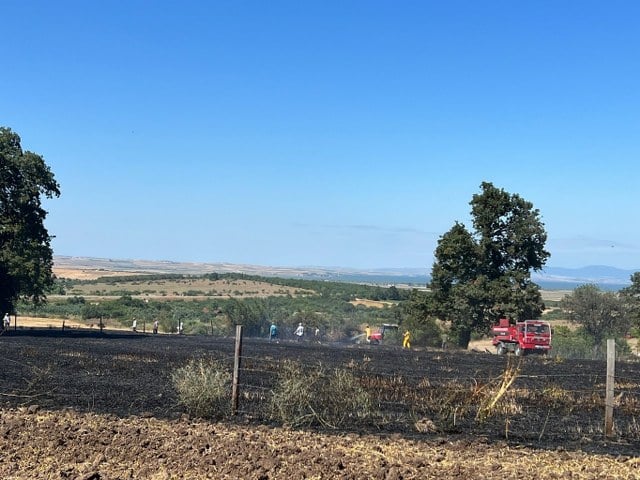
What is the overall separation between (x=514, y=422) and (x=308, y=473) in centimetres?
589

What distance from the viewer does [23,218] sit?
142 feet

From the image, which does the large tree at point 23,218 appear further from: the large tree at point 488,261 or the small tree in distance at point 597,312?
the small tree in distance at point 597,312

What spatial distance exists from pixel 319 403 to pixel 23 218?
36177 millimetres

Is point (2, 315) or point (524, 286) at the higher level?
point (524, 286)

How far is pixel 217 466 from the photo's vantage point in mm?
8367

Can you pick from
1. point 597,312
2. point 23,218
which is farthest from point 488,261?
point 23,218

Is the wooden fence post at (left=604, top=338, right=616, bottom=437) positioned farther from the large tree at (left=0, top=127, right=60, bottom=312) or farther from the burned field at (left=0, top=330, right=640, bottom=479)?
the large tree at (left=0, top=127, right=60, bottom=312)

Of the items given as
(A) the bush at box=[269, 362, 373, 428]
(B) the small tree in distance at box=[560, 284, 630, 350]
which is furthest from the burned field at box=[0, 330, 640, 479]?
(B) the small tree in distance at box=[560, 284, 630, 350]

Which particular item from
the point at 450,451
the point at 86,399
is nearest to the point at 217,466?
the point at 450,451

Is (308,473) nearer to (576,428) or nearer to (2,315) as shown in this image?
(576,428)

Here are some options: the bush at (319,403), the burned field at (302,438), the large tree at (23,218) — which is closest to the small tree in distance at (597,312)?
the large tree at (23,218)

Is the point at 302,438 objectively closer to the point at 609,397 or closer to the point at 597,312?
the point at 609,397

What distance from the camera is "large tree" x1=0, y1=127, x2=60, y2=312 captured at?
138ft

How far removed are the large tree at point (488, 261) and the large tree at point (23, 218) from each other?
25.0 m
